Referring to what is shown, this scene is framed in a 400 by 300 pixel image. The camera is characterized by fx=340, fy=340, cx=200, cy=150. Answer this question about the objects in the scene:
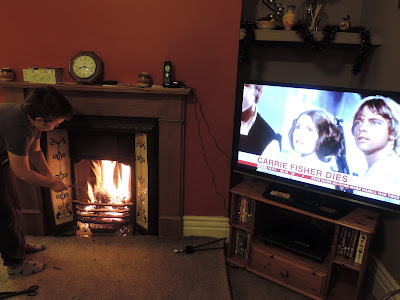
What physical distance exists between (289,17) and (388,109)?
91cm

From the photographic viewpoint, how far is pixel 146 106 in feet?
7.52

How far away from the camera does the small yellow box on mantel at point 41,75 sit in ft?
7.21

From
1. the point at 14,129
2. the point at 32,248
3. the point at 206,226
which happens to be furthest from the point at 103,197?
the point at 14,129

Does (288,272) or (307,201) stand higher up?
(307,201)

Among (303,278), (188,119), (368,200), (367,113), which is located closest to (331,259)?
(303,278)

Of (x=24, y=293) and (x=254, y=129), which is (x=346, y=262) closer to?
(x=254, y=129)

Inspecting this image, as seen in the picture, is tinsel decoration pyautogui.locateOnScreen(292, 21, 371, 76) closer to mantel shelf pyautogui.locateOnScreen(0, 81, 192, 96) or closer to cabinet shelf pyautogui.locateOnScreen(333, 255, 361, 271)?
mantel shelf pyautogui.locateOnScreen(0, 81, 192, 96)

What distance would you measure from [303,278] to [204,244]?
2.46 ft

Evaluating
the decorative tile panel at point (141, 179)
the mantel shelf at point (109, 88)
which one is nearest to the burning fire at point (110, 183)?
the decorative tile panel at point (141, 179)

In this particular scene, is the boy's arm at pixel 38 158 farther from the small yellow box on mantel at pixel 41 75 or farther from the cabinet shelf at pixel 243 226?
the cabinet shelf at pixel 243 226

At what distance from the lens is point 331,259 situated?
1.91 m

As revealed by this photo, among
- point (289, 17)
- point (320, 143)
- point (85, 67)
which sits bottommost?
point (320, 143)

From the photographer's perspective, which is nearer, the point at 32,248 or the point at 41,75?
the point at 41,75

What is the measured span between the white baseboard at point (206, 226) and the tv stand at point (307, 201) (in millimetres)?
588
